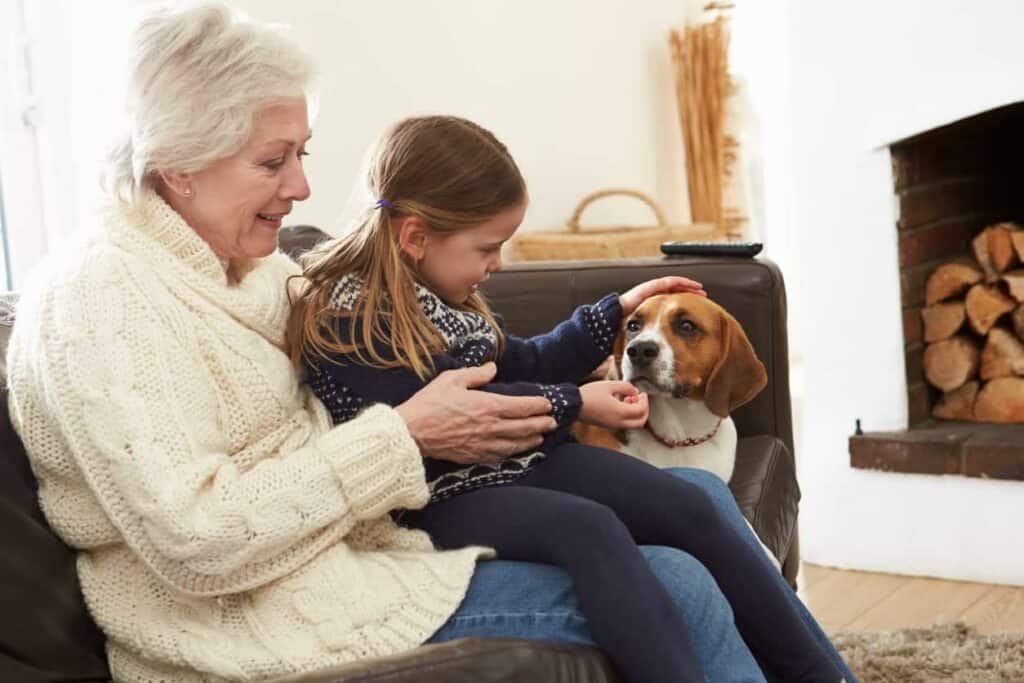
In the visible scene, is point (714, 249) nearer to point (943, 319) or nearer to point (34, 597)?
point (943, 319)

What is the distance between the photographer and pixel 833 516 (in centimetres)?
325

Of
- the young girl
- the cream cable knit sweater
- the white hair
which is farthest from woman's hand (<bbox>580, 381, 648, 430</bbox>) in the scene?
the white hair

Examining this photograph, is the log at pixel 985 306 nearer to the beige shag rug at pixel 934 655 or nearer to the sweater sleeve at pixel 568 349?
the beige shag rug at pixel 934 655

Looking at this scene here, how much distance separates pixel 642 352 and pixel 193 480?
91cm

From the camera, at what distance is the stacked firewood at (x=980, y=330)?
321 cm

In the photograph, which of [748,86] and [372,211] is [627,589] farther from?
[748,86]

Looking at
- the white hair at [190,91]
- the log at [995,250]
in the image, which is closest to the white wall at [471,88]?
the white hair at [190,91]

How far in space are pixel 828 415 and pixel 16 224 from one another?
1.85 meters

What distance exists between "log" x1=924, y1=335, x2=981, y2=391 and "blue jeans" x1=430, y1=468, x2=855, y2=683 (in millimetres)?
1894

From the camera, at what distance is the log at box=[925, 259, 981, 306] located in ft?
10.7

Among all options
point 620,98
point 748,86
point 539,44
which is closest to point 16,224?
point 539,44

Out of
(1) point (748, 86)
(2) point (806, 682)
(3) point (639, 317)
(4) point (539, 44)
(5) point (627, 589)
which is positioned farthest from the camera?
(1) point (748, 86)

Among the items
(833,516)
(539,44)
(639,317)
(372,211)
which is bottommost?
(833,516)

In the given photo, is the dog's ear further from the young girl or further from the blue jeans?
the blue jeans
